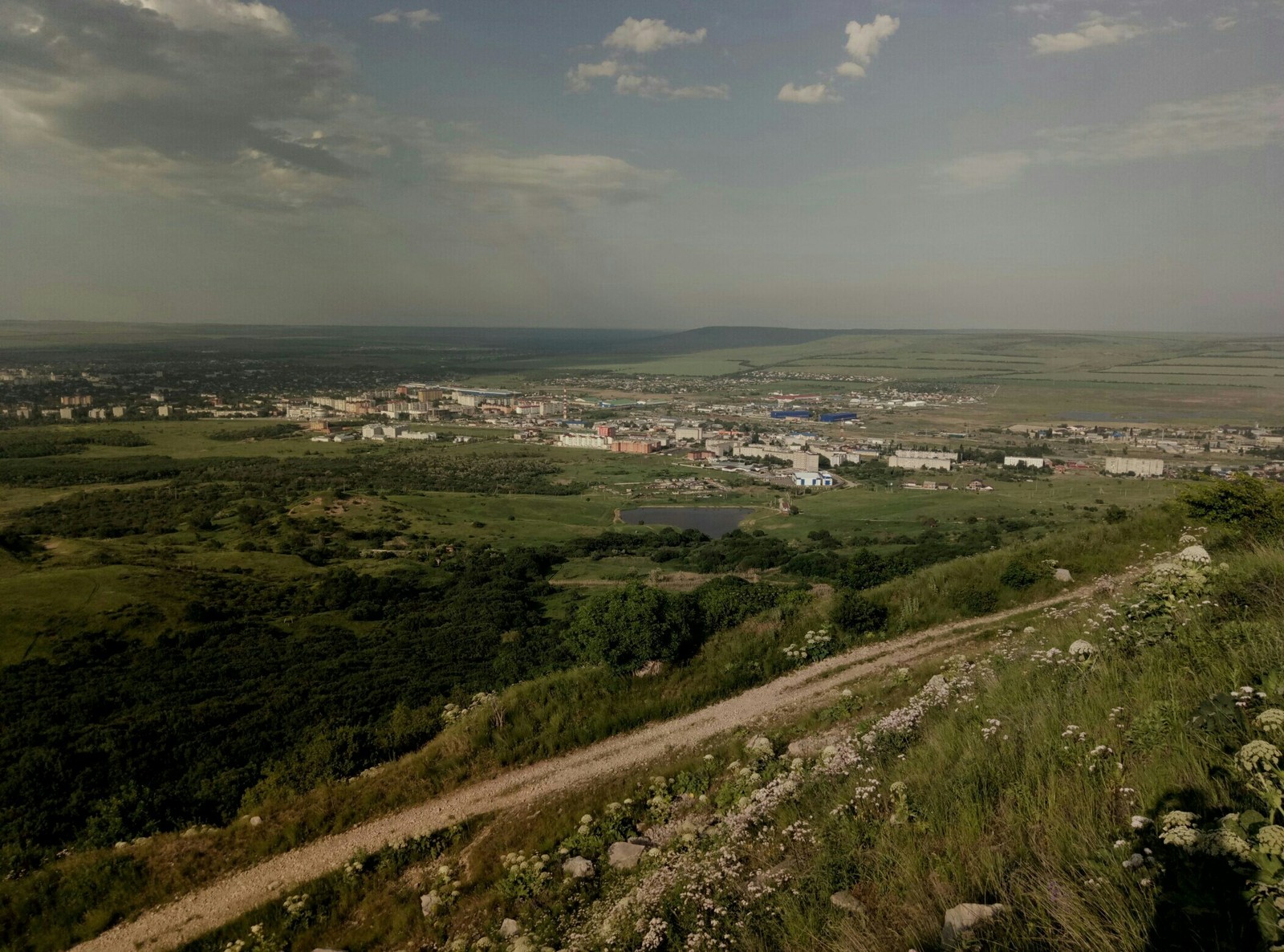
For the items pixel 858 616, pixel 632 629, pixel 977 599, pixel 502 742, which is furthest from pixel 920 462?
pixel 502 742

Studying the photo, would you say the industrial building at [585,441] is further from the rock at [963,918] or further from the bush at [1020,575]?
the rock at [963,918]

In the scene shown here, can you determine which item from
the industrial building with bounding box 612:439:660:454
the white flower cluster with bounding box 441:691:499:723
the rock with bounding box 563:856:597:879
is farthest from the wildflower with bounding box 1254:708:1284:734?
the industrial building with bounding box 612:439:660:454

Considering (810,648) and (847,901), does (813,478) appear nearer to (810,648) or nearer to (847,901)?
(810,648)

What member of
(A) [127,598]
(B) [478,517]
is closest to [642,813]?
(A) [127,598]

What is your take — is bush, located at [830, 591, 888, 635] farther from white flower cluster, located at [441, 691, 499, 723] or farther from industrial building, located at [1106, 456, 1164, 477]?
industrial building, located at [1106, 456, 1164, 477]

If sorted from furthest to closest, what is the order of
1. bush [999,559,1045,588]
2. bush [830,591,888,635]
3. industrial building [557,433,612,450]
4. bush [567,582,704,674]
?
industrial building [557,433,612,450] < bush [999,559,1045,588] < bush [830,591,888,635] < bush [567,582,704,674]

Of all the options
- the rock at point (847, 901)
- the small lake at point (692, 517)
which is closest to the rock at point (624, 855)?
the rock at point (847, 901)
